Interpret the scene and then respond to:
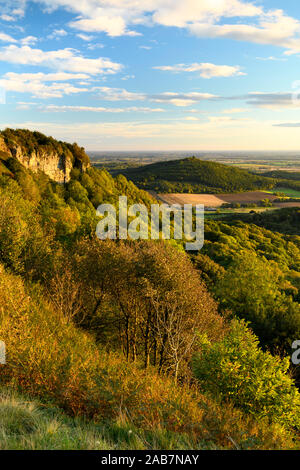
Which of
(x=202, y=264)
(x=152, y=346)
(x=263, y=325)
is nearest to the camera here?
(x=152, y=346)

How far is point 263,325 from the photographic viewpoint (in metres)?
34.6

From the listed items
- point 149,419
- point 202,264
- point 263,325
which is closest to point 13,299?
point 149,419

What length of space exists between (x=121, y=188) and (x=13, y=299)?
87115 mm

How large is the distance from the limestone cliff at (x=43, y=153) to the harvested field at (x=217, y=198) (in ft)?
184

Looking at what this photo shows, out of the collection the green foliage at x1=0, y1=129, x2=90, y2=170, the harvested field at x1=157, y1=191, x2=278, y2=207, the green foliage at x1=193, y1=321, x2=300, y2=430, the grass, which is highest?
the green foliage at x1=0, y1=129, x2=90, y2=170

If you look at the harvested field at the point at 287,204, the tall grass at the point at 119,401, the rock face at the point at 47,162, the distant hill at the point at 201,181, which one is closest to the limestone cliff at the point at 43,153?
the rock face at the point at 47,162

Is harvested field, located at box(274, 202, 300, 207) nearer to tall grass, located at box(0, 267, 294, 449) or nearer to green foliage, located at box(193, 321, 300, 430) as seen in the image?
green foliage, located at box(193, 321, 300, 430)

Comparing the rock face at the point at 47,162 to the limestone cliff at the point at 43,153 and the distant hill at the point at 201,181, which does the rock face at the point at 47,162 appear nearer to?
the limestone cliff at the point at 43,153

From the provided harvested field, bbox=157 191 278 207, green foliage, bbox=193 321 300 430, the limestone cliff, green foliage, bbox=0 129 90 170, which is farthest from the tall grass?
harvested field, bbox=157 191 278 207

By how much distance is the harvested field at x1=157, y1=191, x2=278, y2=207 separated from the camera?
13850 cm

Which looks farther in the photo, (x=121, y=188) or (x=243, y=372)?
(x=121, y=188)

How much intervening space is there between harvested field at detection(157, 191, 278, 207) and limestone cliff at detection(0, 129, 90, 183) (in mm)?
55992

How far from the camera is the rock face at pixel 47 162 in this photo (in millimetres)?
60188

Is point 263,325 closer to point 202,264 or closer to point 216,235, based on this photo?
point 202,264
